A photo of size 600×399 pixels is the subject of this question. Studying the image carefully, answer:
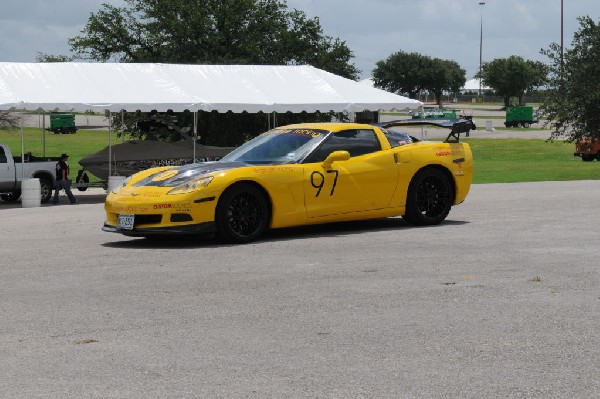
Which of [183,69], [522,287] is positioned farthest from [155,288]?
[183,69]

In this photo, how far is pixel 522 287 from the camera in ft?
29.6

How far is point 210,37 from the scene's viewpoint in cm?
4962

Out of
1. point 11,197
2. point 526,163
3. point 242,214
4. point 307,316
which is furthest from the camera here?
point 526,163

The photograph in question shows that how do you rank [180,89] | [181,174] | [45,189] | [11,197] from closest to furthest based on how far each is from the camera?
1. [181,174]
2. [45,189]
3. [180,89]
4. [11,197]

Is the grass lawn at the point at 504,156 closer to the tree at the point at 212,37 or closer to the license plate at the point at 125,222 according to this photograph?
the tree at the point at 212,37

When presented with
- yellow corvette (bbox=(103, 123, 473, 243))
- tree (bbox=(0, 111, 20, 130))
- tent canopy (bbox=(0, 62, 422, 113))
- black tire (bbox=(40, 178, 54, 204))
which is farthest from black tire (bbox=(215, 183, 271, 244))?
tree (bbox=(0, 111, 20, 130))

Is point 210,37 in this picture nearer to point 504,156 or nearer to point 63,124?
point 504,156

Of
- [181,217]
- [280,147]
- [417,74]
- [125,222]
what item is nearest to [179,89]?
[280,147]

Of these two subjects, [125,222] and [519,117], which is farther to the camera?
[519,117]

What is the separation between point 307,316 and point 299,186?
17.5 ft

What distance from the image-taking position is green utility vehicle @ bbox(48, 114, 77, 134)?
75875 mm

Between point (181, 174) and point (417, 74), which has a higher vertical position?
point (417, 74)

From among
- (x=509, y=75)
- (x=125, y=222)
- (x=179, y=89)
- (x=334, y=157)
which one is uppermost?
(x=509, y=75)

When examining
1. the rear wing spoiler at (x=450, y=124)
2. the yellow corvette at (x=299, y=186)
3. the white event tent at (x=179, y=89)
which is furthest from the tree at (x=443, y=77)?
the yellow corvette at (x=299, y=186)
